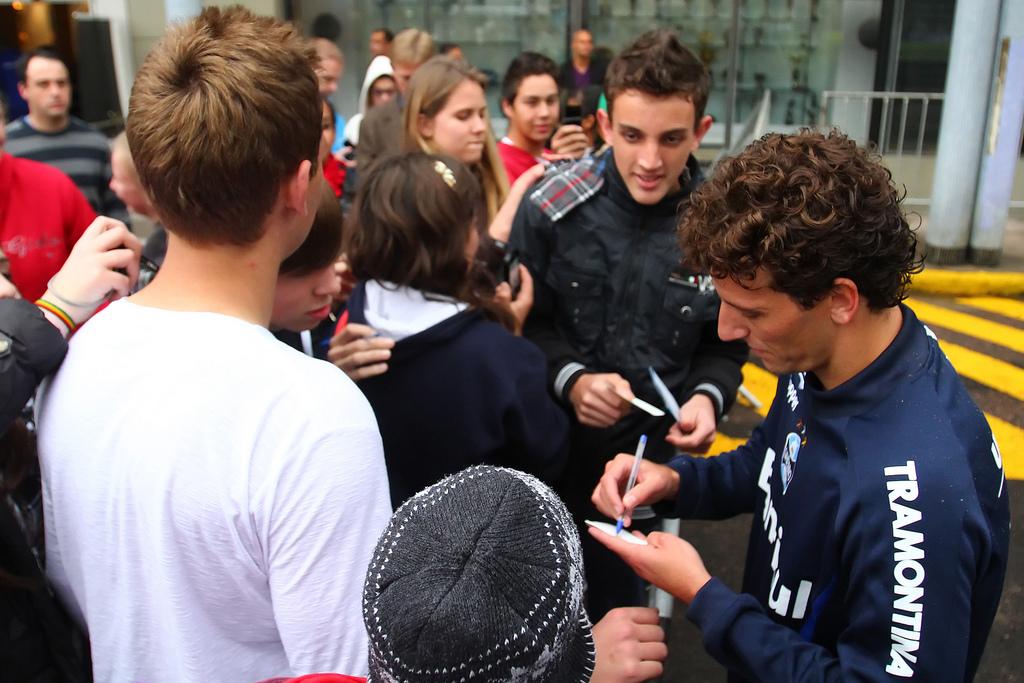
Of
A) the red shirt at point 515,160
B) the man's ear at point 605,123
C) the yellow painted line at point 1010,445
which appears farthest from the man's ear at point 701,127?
the yellow painted line at point 1010,445

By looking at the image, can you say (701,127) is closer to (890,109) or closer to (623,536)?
(623,536)

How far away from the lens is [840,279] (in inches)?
62.4

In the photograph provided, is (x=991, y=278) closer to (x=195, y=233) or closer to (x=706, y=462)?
(x=706, y=462)

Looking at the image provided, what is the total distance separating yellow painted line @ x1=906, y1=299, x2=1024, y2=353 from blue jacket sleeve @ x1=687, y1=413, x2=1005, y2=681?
19.5ft

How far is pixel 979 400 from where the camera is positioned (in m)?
5.57

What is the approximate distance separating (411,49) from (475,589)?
5473 millimetres

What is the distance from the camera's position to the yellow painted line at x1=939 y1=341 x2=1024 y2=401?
5812 millimetres

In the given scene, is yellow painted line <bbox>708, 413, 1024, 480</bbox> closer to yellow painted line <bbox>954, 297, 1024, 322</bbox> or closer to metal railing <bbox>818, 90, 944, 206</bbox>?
yellow painted line <bbox>954, 297, 1024, 322</bbox>

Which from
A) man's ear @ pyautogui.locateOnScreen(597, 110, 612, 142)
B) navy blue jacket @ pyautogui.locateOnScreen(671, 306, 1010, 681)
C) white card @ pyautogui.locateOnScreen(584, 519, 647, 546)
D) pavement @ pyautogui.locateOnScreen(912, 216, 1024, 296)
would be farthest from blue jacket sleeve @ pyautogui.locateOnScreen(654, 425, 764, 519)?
pavement @ pyautogui.locateOnScreen(912, 216, 1024, 296)

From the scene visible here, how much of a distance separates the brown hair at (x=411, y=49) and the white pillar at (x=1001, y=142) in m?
5.33

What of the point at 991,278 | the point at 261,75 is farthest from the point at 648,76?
the point at 991,278

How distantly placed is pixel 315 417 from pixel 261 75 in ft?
1.72

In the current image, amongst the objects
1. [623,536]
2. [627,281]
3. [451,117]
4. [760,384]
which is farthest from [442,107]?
[760,384]

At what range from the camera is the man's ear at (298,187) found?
1.37 m
